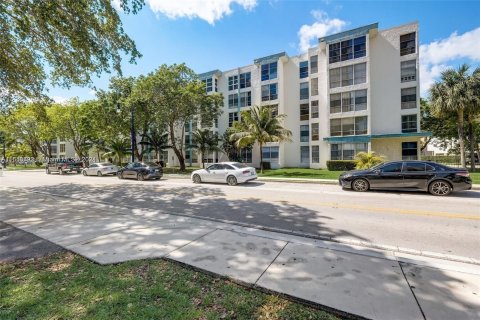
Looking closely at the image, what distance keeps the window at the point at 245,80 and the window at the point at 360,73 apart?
13661mm

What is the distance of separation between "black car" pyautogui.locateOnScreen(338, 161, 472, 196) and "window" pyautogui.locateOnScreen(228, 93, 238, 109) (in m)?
25.4

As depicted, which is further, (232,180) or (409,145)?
(409,145)

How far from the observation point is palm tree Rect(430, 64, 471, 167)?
21078 millimetres

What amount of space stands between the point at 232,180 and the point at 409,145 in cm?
2036

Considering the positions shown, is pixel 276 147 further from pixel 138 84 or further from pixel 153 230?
pixel 153 230

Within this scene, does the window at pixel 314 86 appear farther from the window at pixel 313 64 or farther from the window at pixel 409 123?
the window at pixel 409 123

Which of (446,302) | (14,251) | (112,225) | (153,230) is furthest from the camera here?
(112,225)

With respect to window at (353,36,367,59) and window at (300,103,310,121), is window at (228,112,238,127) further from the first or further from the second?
window at (353,36,367,59)

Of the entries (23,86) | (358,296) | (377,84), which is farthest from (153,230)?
(377,84)

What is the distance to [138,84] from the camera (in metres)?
24.3

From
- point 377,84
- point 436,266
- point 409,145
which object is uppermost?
point 377,84

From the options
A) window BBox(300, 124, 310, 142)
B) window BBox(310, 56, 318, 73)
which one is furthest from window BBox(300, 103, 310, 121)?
window BBox(310, 56, 318, 73)

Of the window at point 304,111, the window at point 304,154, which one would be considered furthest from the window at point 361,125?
the window at point 304,154

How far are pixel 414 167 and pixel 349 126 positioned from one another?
16.6 metres
